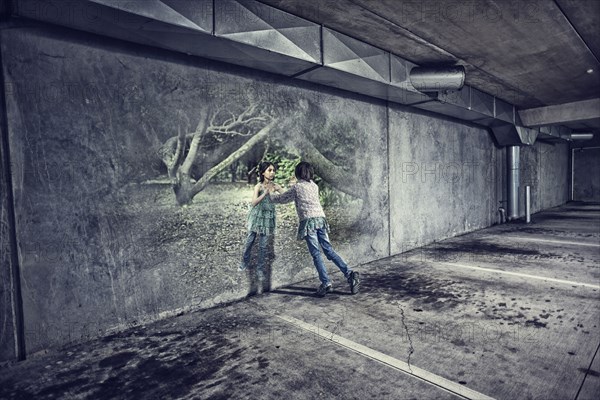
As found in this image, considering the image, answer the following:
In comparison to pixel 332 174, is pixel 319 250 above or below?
below

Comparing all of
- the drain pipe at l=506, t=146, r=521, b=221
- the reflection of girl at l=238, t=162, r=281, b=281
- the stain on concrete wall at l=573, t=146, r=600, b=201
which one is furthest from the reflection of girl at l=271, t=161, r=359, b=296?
the stain on concrete wall at l=573, t=146, r=600, b=201

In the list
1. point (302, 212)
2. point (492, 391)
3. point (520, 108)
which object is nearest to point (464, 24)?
point (302, 212)

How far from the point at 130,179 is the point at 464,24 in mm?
4535

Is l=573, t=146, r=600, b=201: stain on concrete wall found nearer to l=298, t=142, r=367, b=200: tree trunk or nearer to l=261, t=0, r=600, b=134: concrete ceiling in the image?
l=261, t=0, r=600, b=134: concrete ceiling

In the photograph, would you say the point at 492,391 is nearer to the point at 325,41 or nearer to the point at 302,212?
the point at 302,212

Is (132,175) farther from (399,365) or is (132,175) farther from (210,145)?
(399,365)

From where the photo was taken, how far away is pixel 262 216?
4.47 m

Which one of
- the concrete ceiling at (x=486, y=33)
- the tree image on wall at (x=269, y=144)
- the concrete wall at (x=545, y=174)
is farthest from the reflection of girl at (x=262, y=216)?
the concrete wall at (x=545, y=174)

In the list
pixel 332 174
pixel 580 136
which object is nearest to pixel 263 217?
pixel 332 174

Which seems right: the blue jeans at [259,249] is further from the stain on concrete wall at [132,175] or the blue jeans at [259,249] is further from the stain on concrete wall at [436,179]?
the stain on concrete wall at [436,179]

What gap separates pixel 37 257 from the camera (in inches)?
115

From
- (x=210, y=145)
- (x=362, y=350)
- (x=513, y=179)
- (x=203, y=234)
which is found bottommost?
(x=362, y=350)

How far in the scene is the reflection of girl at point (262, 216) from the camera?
14.3ft

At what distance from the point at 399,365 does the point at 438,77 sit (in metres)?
4.65
